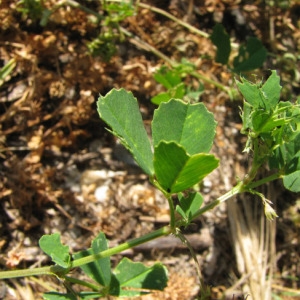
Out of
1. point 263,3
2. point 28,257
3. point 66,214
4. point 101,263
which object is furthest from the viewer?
point 263,3

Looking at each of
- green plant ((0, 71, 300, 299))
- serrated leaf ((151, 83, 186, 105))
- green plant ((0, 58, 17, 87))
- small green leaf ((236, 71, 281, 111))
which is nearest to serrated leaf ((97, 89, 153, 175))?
green plant ((0, 71, 300, 299))

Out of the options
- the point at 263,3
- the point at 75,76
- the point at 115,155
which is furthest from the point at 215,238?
the point at 263,3

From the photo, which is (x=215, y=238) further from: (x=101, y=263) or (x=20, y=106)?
(x=20, y=106)

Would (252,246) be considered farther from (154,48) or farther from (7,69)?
(7,69)

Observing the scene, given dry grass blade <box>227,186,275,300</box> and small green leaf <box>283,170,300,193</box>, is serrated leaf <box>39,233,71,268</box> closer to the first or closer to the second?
small green leaf <box>283,170,300,193</box>

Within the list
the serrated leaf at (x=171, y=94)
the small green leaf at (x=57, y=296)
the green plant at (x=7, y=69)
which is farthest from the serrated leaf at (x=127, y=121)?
the green plant at (x=7, y=69)

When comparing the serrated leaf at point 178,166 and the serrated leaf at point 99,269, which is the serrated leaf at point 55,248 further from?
the serrated leaf at point 178,166
